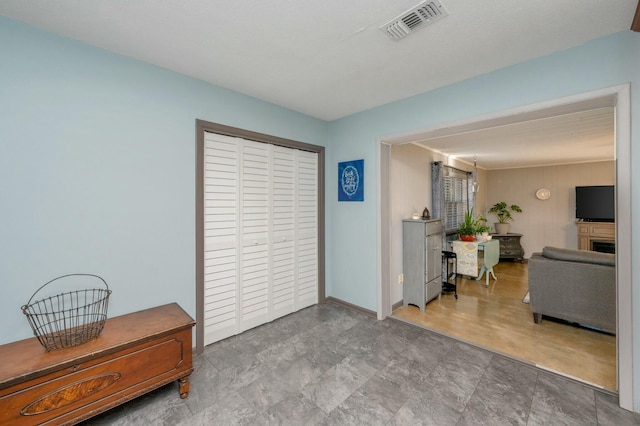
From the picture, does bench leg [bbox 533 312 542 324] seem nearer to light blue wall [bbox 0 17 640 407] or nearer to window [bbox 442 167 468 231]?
light blue wall [bbox 0 17 640 407]

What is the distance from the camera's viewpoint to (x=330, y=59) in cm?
209

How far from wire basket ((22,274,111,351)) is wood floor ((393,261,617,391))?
2867mm

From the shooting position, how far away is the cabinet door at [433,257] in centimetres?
343

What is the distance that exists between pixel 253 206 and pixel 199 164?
0.70 meters

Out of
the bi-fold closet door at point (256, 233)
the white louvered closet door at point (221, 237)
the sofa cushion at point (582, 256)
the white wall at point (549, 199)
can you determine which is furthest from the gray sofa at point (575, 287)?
the white wall at point (549, 199)

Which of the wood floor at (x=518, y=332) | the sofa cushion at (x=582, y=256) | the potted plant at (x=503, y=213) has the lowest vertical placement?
the wood floor at (x=518, y=332)

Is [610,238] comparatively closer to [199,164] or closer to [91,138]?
[199,164]

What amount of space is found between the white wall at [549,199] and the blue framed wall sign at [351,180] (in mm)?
5673

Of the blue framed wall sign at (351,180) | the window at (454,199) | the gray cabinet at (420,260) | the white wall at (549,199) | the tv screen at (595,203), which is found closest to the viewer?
the blue framed wall sign at (351,180)

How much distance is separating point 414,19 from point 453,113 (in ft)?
3.70

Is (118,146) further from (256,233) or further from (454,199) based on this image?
(454,199)

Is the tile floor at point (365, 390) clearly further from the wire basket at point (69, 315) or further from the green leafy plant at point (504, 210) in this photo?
the green leafy plant at point (504, 210)

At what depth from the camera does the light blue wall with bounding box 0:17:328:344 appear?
5.39 feet

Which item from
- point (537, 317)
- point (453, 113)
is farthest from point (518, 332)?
point (453, 113)
